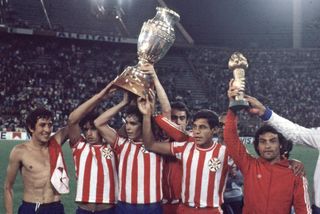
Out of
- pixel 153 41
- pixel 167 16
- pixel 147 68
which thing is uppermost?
pixel 167 16

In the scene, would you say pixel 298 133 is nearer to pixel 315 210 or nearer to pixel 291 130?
pixel 291 130

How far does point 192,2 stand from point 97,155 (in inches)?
1255

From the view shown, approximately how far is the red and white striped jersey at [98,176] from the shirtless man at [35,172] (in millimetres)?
285

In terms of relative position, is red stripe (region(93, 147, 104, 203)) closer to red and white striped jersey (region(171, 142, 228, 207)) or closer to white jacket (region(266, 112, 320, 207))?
red and white striped jersey (region(171, 142, 228, 207))

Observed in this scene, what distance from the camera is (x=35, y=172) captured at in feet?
13.9

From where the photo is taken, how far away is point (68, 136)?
4523 millimetres

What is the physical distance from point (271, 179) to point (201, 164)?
63 centimetres

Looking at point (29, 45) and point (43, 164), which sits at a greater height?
point (29, 45)

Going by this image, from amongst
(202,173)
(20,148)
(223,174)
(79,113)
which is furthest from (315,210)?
(20,148)

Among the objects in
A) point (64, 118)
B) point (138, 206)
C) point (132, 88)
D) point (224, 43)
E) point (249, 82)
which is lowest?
point (138, 206)

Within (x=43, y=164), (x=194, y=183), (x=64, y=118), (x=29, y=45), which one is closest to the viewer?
(x=194, y=183)

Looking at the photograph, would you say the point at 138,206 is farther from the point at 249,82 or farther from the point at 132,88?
the point at 249,82

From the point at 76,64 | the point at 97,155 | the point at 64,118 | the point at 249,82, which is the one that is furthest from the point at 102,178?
the point at 249,82

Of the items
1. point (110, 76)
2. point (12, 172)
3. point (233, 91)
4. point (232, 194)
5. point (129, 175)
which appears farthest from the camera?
point (110, 76)
